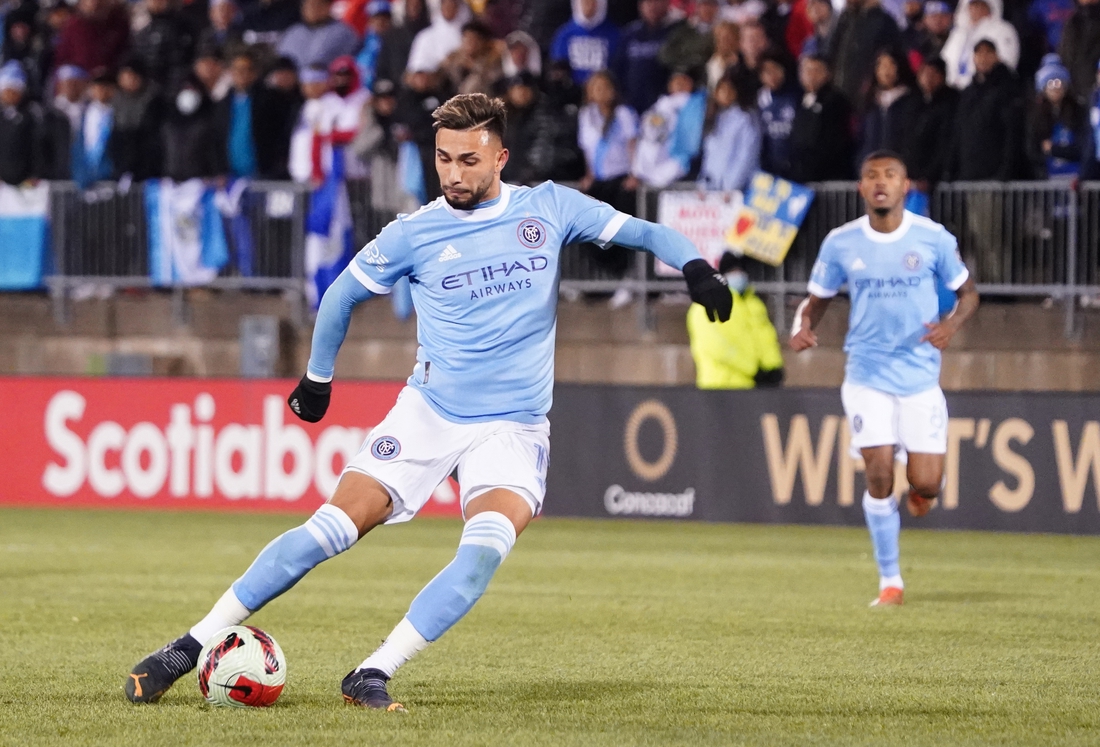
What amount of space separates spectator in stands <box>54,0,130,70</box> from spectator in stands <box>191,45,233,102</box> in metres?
1.20

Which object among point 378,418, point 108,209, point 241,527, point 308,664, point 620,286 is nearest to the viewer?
point 308,664

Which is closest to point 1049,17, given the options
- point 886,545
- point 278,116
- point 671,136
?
point 671,136

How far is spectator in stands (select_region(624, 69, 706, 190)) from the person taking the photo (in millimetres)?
17922

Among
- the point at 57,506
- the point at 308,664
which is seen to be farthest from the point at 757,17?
the point at 308,664

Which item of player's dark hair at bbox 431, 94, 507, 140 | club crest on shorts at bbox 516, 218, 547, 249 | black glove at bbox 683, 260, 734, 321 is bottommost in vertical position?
black glove at bbox 683, 260, 734, 321

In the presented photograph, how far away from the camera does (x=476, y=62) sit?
18.8 m

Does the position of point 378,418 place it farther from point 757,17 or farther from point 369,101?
point 757,17

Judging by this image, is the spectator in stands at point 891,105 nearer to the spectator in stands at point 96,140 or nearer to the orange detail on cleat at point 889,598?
the orange detail on cleat at point 889,598

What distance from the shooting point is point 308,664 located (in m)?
8.13

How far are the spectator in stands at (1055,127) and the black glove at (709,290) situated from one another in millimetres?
10380

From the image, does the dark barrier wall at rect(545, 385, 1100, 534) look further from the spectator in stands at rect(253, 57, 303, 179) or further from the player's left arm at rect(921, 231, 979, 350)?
the spectator in stands at rect(253, 57, 303, 179)

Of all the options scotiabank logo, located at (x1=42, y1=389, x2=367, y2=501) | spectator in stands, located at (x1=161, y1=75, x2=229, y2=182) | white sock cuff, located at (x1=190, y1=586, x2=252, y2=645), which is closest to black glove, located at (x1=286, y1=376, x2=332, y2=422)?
white sock cuff, located at (x1=190, y1=586, x2=252, y2=645)

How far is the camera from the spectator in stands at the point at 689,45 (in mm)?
18344

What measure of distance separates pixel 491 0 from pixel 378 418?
5523 millimetres
